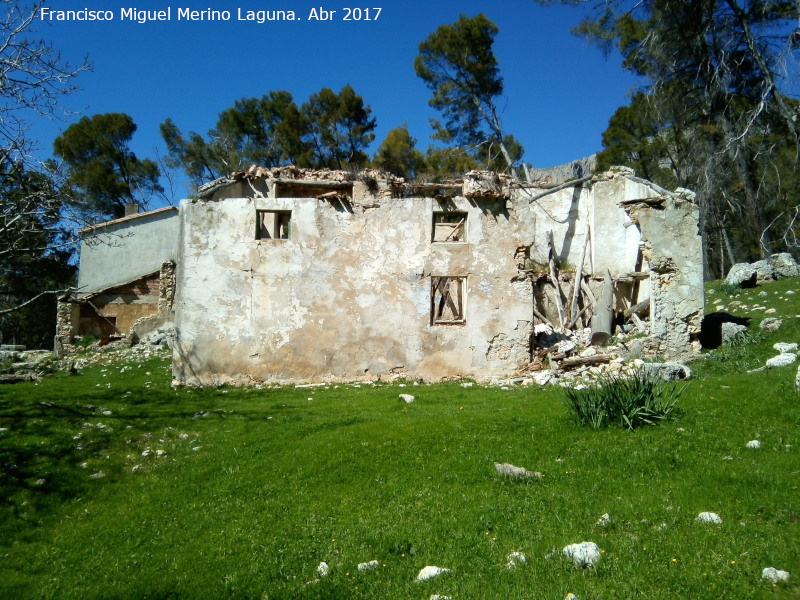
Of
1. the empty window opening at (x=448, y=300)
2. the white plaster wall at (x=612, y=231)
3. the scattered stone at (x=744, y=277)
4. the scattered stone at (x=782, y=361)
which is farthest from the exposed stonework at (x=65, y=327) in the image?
the scattered stone at (x=744, y=277)

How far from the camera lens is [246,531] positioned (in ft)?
17.1

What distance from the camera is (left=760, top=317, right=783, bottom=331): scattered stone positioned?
40.0 ft

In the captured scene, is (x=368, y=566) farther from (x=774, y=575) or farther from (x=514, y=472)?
(x=774, y=575)

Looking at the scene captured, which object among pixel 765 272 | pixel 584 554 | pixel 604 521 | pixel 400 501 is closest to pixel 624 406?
pixel 604 521

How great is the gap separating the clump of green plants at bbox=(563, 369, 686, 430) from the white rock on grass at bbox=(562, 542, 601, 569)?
2995 mm

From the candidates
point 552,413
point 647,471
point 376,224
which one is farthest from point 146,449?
point 376,224

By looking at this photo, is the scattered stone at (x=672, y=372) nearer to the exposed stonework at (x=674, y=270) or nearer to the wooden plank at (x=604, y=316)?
the exposed stonework at (x=674, y=270)

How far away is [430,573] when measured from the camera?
407cm

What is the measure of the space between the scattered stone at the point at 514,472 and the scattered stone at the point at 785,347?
25.3 feet

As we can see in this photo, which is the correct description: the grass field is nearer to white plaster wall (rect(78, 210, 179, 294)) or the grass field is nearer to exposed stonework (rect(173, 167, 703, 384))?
exposed stonework (rect(173, 167, 703, 384))

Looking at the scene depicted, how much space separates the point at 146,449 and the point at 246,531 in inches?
135

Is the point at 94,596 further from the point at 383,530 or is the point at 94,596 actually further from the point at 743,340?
the point at 743,340

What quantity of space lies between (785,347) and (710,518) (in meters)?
8.42

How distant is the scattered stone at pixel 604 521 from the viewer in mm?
4402
